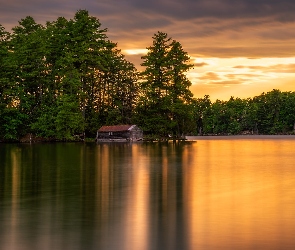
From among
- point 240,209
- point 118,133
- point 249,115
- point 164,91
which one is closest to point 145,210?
point 240,209

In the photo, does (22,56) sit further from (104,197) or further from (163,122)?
(104,197)

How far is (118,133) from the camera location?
272 feet

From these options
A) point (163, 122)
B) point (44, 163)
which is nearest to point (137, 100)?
point (163, 122)

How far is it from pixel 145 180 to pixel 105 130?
54.7 m

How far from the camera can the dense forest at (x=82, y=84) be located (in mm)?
78688

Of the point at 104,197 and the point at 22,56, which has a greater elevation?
the point at 22,56

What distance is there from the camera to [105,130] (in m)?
81.8

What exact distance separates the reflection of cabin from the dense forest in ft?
8.99

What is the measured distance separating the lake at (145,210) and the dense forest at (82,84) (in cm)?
4757

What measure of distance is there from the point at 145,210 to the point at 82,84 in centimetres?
6814

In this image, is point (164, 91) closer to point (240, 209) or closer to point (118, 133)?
point (118, 133)

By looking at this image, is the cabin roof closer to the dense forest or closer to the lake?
the dense forest

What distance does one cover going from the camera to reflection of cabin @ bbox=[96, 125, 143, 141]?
81.6 m

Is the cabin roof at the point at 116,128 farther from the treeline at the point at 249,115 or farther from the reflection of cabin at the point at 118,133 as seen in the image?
the treeline at the point at 249,115
